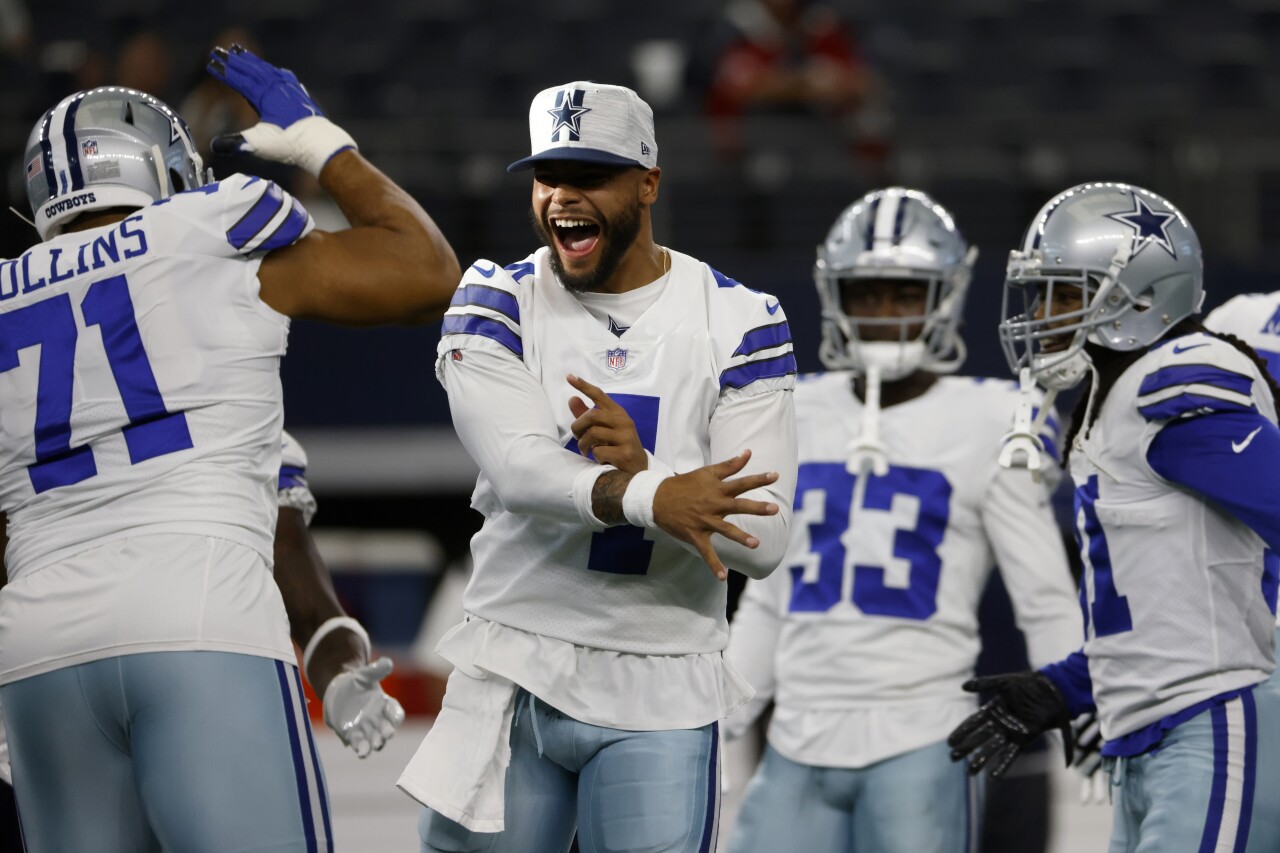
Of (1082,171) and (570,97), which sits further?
(1082,171)

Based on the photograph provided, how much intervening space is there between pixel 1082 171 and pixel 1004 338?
5.20 meters

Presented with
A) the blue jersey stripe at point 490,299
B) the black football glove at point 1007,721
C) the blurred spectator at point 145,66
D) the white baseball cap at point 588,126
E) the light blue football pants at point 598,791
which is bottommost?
the black football glove at point 1007,721

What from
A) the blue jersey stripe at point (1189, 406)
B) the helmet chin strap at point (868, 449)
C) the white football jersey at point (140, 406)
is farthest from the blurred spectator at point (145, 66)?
the blue jersey stripe at point (1189, 406)

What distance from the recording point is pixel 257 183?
2.89m

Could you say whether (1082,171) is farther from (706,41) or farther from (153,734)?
(153,734)

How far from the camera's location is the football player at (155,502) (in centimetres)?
270

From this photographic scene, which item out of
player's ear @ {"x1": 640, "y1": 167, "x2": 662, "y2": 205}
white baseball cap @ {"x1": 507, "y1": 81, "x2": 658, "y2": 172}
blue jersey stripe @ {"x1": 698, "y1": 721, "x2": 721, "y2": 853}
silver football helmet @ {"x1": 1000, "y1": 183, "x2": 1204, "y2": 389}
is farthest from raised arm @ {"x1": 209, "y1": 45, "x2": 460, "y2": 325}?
silver football helmet @ {"x1": 1000, "y1": 183, "x2": 1204, "y2": 389}

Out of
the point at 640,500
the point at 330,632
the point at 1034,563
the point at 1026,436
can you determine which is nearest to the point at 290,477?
the point at 330,632

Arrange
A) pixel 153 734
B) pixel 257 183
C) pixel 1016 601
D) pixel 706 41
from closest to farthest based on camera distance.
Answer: pixel 153 734
pixel 257 183
pixel 1016 601
pixel 706 41

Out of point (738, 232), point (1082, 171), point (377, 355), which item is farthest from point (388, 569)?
point (1082, 171)

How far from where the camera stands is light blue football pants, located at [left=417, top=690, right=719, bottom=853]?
280cm

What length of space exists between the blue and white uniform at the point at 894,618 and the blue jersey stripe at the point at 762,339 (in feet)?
3.37

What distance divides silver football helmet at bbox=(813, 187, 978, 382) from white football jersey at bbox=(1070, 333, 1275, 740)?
3.19 feet

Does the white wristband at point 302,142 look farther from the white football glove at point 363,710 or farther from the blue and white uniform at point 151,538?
the white football glove at point 363,710
